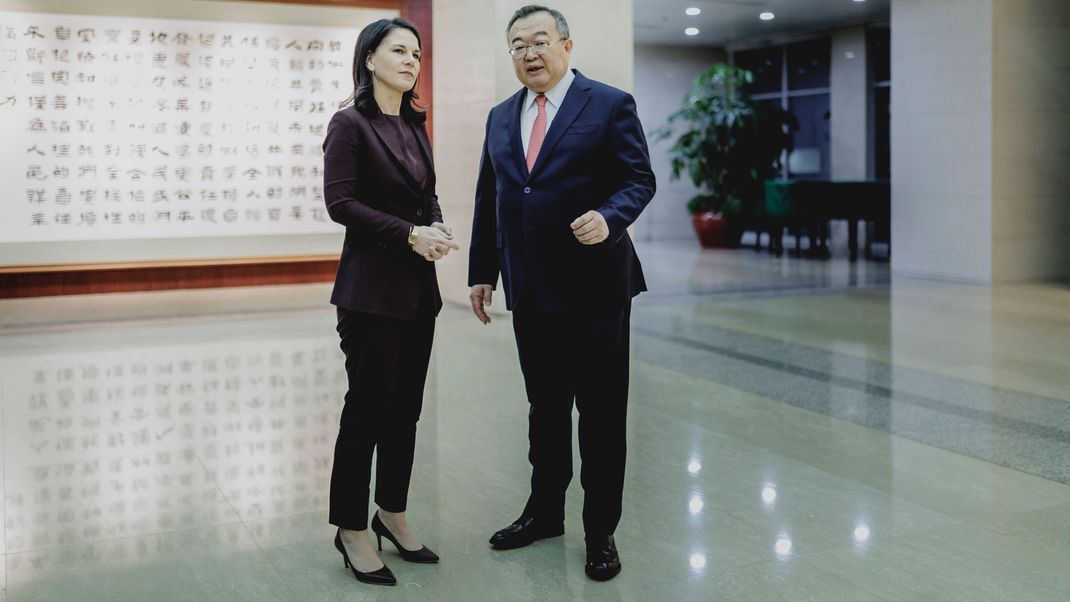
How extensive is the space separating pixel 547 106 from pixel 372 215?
0.65 meters

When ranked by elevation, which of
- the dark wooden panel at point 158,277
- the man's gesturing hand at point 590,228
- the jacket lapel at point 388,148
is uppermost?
the jacket lapel at point 388,148

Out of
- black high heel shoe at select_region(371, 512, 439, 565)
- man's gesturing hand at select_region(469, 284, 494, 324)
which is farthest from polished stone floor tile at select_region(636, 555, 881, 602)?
man's gesturing hand at select_region(469, 284, 494, 324)

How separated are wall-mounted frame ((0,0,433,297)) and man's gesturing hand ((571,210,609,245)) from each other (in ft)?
24.5

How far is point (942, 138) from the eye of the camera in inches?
465

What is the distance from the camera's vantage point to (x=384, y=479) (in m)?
3.45

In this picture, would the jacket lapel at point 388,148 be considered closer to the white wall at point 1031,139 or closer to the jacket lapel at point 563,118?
the jacket lapel at point 563,118

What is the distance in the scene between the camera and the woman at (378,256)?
3188mm

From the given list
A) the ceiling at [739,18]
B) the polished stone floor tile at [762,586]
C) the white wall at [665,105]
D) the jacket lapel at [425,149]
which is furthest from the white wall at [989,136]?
the jacket lapel at [425,149]

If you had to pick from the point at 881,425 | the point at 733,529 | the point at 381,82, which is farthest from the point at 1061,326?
the point at 381,82

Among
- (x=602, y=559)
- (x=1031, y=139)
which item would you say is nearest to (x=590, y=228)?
(x=602, y=559)

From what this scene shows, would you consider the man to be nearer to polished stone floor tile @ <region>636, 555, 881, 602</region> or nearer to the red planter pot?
polished stone floor tile @ <region>636, 555, 881, 602</region>

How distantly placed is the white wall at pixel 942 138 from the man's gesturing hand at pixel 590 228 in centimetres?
938

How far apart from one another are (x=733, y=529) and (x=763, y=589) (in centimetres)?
55

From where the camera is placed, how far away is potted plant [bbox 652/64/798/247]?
16.9 metres
